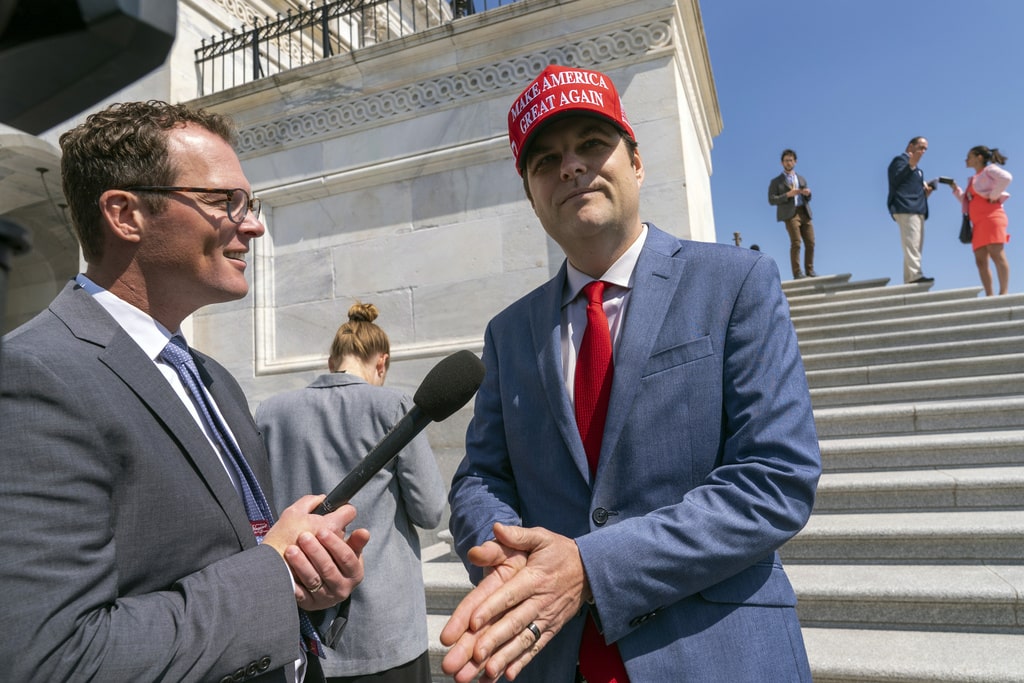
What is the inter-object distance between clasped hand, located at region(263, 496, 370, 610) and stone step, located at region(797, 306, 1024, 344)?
22.7 feet

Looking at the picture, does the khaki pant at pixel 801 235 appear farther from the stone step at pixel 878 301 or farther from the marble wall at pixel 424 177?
the marble wall at pixel 424 177

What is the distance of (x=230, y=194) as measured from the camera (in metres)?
1.65

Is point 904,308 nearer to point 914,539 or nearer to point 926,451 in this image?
point 926,451

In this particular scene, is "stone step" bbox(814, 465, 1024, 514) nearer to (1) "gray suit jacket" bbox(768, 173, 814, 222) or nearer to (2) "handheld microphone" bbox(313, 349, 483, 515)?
(2) "handheld microphone" bbox(313, 349, 483, 515)

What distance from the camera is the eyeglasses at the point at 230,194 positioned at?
5.07 ft

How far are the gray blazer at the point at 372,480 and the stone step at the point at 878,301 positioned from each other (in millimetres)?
6403

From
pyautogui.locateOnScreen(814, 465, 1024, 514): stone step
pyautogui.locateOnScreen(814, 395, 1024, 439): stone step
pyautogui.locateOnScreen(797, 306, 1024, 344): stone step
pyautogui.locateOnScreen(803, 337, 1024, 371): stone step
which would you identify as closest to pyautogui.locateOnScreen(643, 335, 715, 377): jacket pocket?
pyautogui.locateOnScreen(814, 465, 1024, 514): stone step

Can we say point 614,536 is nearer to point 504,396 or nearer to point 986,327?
point 504,396

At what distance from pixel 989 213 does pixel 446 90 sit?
7.45 metres

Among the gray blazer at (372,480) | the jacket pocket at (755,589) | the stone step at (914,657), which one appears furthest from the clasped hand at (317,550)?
the stone step at (914,657)

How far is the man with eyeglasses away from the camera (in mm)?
1076

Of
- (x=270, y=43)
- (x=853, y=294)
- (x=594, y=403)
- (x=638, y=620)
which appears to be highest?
(x=270, y=43)

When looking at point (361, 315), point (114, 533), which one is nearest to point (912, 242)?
point (361, 315)

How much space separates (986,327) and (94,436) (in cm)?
784
